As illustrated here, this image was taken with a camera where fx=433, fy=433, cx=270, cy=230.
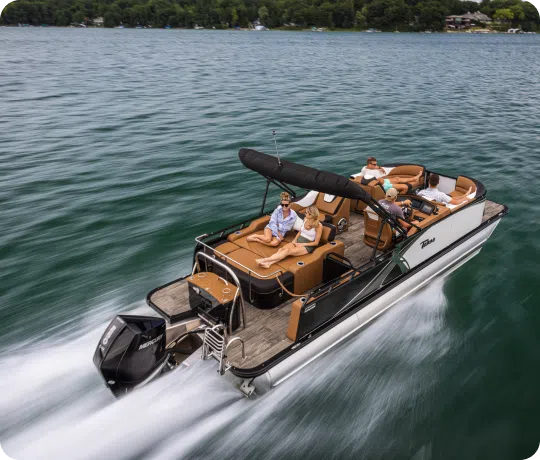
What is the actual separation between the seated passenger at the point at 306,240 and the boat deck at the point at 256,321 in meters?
0.84

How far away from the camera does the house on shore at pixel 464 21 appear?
126694mm

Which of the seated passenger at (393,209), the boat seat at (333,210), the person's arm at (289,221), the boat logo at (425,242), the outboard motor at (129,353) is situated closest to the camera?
the outboard motor at (129,353)

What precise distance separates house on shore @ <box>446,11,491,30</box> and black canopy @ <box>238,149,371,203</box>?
140 metres

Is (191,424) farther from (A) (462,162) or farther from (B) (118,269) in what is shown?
(A) (462,162)

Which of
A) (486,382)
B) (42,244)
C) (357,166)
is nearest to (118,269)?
(42,244)

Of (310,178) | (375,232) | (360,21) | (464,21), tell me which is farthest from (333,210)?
(464,21)

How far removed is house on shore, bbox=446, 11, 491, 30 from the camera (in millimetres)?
126694

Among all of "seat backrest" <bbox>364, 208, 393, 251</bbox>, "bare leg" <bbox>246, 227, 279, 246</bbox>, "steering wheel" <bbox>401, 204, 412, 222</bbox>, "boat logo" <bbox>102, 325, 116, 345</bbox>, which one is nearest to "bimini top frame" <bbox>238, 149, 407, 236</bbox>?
"seat backrest" <bbox>364, 208, 393, 251</bbox>

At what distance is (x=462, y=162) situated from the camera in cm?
1830

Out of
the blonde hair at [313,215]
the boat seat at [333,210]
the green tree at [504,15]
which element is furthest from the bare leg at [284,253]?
the green tree at [504,15]

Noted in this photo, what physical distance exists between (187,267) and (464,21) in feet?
475

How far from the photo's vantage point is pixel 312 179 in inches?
285

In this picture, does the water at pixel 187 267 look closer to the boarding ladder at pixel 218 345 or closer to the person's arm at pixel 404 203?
the boarding ladder at pixel 218 345

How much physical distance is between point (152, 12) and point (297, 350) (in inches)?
5374
